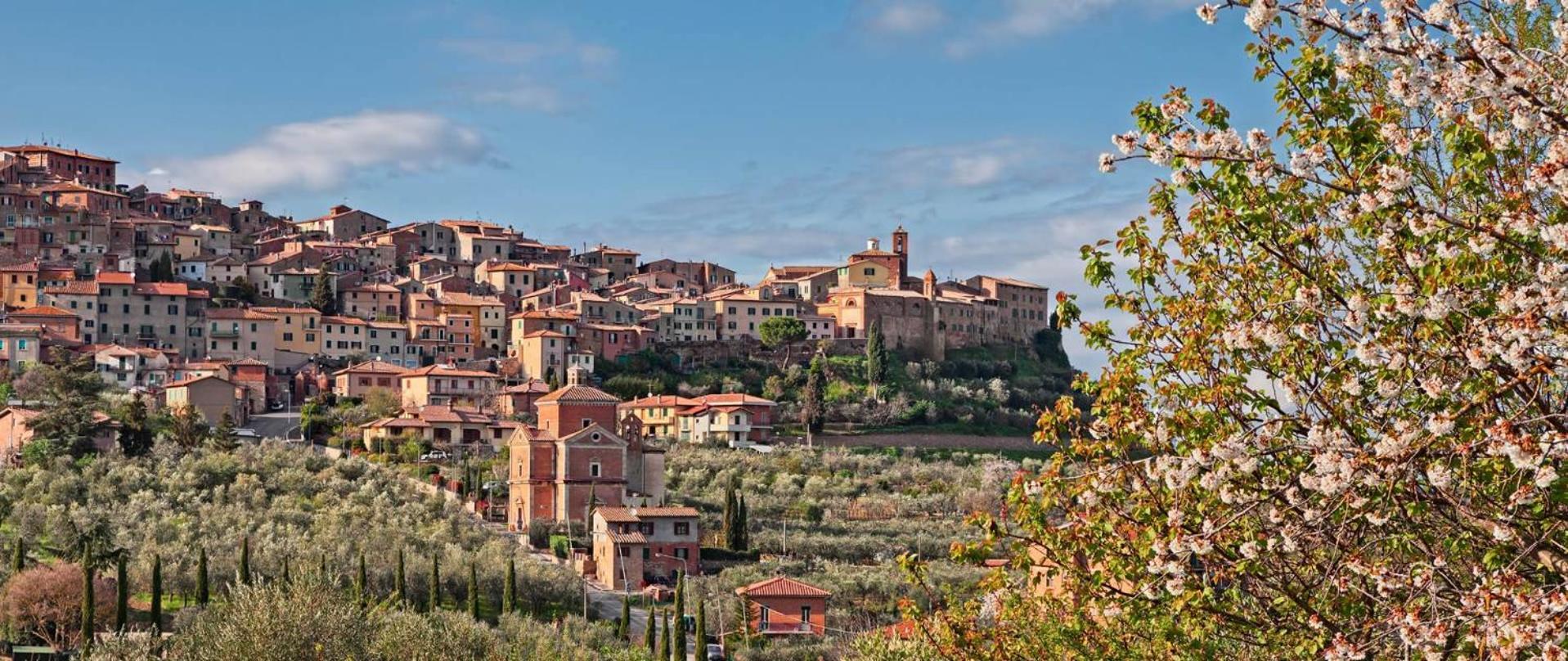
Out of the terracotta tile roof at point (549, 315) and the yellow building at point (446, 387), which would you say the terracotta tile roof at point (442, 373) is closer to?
the yellow building at point (446, 387)

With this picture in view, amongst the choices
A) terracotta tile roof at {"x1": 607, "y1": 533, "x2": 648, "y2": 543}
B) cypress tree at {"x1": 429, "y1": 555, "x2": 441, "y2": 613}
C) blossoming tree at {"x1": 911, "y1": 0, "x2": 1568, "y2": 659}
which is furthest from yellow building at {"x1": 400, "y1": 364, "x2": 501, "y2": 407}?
blossoming tree at {"x1": 911, "y1": 0, "x2": 1568, "y2": 659}

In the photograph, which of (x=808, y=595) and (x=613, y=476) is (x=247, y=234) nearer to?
(x=613, y=476)

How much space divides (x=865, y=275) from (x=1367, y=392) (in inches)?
4176

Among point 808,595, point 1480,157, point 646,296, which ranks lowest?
point 808,595

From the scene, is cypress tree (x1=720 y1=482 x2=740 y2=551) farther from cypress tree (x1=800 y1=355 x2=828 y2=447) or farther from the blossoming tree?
the blossoming tree

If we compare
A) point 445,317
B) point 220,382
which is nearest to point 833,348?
point 445,317

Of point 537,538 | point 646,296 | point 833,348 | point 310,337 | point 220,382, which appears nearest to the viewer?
point 537,538

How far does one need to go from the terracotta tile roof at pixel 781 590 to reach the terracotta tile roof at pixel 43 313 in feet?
165

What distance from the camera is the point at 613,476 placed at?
2712 inches

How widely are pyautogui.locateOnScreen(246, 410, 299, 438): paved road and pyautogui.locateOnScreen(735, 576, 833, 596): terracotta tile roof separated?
1323 inches

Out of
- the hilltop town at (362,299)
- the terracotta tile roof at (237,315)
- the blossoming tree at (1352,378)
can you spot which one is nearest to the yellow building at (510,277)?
the hilltop town at (362,299)

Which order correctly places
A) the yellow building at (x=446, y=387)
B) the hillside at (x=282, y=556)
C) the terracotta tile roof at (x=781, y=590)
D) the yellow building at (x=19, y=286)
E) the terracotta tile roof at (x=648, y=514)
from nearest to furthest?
the hillside at (x=282, y=556)
the terracotta tile roof at (x=781, y=590)
the terracotta tile roof at (x=648, y=514)
the yellow building at (x=446, y=387)
the yellow building at (x=19, y=286)

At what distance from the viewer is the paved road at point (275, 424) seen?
265 ft

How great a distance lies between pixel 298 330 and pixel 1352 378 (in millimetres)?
90920
